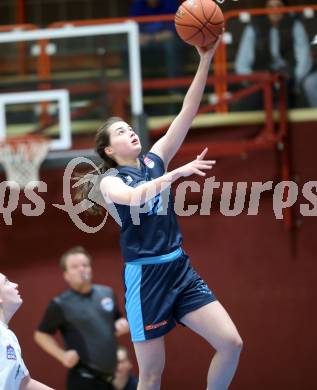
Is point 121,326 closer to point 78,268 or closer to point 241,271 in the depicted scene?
point 78,268

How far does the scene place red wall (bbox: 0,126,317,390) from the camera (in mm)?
9438

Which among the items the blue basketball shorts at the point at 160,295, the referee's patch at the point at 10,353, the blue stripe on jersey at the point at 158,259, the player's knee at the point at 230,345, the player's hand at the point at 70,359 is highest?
the blue stripe on jersey at the point at 158,259

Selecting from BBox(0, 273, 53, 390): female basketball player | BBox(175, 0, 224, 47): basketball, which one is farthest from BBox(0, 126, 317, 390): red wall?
BBox(0, 273, 53, 390): female basketball player

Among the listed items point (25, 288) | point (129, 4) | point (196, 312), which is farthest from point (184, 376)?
point (129, 4)

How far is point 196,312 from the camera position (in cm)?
516

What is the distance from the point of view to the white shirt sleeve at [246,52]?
914 cm

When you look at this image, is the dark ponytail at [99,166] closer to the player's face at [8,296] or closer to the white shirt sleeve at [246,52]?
the player's face at [8,296]

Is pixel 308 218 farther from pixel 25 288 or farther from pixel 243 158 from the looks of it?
pixel 25 288

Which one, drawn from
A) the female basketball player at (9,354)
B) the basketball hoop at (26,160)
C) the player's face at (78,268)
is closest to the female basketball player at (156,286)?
the female basketball player at (9,354)

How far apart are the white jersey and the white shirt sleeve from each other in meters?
5.13

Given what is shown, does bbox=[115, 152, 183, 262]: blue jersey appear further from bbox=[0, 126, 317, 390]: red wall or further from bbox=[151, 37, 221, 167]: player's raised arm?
bbox=[0, 126, 317, 390]: red wall

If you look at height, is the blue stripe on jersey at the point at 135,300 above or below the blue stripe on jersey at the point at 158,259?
below

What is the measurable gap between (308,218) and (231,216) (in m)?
0.79

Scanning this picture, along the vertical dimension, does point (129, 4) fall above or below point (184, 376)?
above
